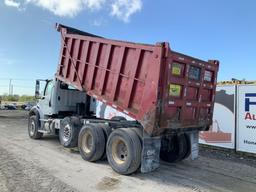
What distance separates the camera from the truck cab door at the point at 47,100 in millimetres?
12569

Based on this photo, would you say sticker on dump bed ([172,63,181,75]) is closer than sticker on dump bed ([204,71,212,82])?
Yes

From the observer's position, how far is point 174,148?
970 cm

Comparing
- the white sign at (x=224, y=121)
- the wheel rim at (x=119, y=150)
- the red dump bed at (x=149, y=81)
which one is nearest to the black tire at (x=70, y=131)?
the red dump bed at (x=149, y=81)

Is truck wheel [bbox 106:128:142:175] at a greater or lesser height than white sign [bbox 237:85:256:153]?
lesser

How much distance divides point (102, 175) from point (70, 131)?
10.2 feet

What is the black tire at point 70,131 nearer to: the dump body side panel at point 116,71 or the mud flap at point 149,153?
the dump body side panel at point 116,71

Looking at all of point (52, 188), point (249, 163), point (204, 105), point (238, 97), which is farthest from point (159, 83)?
point (238, 97)

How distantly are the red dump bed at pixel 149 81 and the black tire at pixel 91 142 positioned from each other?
0.86 meters

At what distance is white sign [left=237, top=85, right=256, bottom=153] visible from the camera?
1173 centimetres

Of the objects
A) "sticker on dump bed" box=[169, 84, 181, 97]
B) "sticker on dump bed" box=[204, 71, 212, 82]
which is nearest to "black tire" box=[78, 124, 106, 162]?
"sticker on dump bed" box=[169, 84, 181, 97]

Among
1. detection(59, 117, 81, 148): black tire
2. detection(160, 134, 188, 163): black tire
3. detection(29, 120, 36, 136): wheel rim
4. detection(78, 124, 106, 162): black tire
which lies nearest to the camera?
detection(78, 124, 106, 162): black tire

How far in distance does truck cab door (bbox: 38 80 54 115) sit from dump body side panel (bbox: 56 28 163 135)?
136cm

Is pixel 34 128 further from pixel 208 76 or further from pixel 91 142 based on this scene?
pixel 208 76

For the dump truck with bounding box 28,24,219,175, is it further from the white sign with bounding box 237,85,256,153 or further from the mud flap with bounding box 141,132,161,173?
the white sign with bounding box 237,85,256,153
